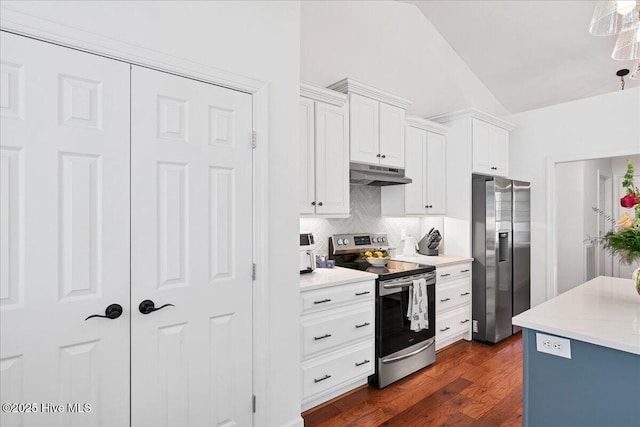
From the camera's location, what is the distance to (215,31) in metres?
1.86

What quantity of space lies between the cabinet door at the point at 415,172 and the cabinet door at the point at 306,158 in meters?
1.32

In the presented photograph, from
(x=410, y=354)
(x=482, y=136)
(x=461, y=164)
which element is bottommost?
(x=410, y=354)

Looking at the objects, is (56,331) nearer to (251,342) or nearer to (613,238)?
(251,342)

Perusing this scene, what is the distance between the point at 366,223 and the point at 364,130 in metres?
1.05

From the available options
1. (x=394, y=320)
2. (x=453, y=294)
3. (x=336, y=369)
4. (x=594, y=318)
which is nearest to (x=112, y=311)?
(x=336, y=369)

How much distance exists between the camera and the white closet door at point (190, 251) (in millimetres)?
1634

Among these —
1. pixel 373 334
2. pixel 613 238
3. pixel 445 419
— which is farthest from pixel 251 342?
pixel 613 238

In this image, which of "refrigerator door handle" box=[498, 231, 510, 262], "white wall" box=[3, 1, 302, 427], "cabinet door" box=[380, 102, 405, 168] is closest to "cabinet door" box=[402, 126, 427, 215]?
"cabinet door" box=[380, 102, 405, 168]

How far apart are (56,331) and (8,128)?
0.84 metres

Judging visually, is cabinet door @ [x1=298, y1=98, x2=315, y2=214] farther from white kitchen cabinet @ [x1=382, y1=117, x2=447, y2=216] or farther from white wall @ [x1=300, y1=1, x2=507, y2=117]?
white kitchen cabinet @ [x1=382, y1=117, x2=447, y2=216]

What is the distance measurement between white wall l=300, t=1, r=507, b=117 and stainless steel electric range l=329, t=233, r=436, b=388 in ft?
5.97

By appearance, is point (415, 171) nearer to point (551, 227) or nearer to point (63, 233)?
point (551, 227)

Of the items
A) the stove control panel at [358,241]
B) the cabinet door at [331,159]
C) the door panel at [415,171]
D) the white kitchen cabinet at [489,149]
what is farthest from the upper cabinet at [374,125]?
the white kitchen cabinet at [489,149]

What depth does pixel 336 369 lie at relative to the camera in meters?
2.57
